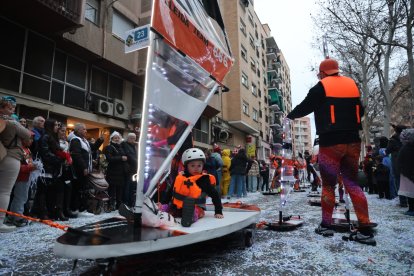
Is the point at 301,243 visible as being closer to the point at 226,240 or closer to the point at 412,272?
the point at 226,240

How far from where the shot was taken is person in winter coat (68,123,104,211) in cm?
594

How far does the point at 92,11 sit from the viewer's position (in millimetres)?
13195

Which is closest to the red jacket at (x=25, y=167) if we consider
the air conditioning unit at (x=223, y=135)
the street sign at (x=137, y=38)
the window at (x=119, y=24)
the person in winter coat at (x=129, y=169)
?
the person in winter coat at (x=129, y=169)

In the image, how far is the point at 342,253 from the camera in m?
2.96

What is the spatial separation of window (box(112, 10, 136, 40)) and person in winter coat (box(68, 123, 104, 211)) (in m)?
9.50

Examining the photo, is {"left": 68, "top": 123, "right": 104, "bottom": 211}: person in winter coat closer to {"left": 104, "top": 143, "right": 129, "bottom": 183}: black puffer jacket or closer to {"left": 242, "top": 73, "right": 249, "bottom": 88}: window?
{"left": 104, "top": 143, "right": 129, "bottom": 183}: black puffer jacket

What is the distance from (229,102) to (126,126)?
1508cm

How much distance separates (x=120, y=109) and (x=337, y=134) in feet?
40.8

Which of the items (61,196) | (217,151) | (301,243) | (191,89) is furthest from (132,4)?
(301,243)

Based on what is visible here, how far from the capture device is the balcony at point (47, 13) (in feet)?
30.8

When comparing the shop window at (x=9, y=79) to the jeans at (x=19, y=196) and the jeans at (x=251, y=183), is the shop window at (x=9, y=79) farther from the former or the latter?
the jeans at (x=251, y=183)

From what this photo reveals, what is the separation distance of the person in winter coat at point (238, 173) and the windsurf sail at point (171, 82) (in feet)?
24.9

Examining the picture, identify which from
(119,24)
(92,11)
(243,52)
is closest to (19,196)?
(92,11)

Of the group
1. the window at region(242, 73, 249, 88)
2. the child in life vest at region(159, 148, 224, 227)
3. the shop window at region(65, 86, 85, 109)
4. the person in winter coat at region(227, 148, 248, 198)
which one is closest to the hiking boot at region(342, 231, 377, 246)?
the child in life vest at region(159, 148, 224, 227)
